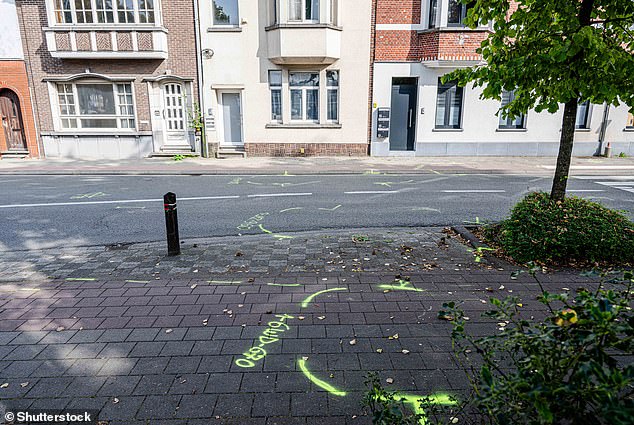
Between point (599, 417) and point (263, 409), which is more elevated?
point (599, 417)

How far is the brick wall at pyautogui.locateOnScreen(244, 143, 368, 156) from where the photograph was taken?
18578 millimetres

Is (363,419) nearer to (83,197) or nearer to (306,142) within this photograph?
(83,197)

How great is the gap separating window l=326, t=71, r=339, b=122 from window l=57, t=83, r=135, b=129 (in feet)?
29.3

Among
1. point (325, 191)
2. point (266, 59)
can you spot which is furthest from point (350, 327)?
point (266, 59)

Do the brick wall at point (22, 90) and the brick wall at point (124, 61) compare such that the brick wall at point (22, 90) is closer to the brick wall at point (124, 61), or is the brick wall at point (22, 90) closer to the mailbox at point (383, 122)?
the brick wall at point (124, 61)

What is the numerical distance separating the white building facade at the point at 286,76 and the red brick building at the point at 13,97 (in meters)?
8.03

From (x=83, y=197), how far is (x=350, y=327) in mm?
9226

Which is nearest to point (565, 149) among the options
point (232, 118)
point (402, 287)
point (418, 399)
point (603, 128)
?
point (402, 287)

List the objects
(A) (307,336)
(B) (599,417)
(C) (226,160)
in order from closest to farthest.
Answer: (B) (599,417), (A) (307,336), (C) (226,160)

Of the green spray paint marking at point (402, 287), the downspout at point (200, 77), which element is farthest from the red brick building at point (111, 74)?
the green spray paint marking at point (402, 287)

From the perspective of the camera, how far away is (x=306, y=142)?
60.8 feet

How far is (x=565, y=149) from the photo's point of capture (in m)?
5.81

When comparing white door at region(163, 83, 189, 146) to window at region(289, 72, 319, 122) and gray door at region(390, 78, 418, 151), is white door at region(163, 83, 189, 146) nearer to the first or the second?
window at region(289, 72, 319, 122)

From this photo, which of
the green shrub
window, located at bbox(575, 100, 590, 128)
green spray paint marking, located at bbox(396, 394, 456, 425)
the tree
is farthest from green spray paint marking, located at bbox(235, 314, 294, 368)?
window, located at bbox(575, 100, 590, 128)
